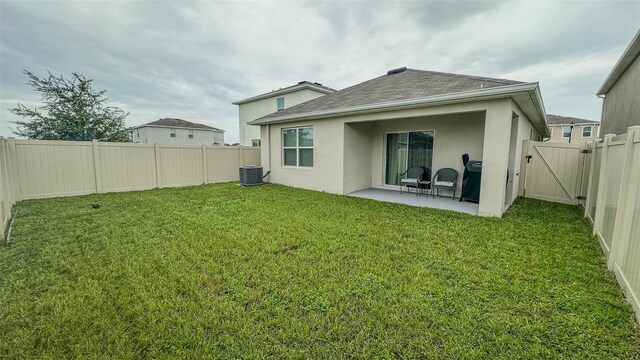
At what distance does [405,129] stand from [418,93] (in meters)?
1.81

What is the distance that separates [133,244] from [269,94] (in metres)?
16.4

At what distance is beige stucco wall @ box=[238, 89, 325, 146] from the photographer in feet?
56.3

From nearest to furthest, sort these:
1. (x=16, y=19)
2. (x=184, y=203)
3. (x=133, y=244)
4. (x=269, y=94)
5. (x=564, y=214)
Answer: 1. (x=133, y=244)
2. (x=564, y=214)
3. (x=184, y=203)
4. (x=16, y=19)
5. (x=269, y=94)

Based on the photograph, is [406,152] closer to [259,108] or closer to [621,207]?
[621,207]

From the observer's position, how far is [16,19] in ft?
23.1

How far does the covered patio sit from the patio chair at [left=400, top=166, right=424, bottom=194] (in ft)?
1.03

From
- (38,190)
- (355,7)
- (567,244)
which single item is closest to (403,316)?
(567,244)

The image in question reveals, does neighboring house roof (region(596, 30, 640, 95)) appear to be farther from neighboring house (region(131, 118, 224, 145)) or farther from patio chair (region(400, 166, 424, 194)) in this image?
neighboring house (region(131, 118, 224, 145))

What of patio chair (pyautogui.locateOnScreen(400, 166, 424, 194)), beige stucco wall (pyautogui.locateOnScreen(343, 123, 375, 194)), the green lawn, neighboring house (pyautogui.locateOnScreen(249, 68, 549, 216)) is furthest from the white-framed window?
the green lawn

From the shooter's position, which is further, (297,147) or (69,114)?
(69,114)

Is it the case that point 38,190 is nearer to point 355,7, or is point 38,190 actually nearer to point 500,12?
point 355,7

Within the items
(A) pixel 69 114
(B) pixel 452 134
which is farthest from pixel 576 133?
(A) pixel 69 114

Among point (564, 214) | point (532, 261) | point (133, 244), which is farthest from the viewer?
point (564, 214)

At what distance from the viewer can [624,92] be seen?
7781 mm
